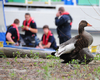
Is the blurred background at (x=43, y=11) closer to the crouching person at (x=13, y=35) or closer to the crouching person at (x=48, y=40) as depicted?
the crouching person at (x=13, y=35)

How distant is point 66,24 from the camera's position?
23.7ft

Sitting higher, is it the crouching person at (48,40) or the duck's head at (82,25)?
the duck's head at (82,25)

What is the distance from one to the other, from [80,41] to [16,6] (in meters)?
8.57

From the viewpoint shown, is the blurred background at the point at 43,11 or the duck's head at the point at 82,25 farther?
the blurred background at the point at 43,11

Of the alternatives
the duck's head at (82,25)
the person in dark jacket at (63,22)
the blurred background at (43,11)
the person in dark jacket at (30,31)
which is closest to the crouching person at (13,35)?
the person in dark jacket at (30,31)

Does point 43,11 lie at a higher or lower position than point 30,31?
higher

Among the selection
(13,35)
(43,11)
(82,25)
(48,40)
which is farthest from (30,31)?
(43,11)

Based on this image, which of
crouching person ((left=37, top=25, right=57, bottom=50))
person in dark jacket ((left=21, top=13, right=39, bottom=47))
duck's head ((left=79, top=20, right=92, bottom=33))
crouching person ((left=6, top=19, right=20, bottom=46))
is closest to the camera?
duck's head ((left=79, top=20, right=92, bottom=33))

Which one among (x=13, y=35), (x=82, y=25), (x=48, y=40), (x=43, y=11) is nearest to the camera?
(x=82, y=25)

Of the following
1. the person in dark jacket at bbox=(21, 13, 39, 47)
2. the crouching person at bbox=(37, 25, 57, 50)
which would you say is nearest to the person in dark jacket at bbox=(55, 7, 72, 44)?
the crouching person at bbox=(37, 25, 57, 50)

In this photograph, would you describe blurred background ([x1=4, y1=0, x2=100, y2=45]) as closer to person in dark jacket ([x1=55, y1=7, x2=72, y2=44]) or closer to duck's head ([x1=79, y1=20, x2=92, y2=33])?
person in dark jacket ([x1=55, y1=7, x2=72, y2=44])

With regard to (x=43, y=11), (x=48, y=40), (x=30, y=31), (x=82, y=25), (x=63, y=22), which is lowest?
(x=48, y=40)

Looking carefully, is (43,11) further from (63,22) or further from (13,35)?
(63,22)

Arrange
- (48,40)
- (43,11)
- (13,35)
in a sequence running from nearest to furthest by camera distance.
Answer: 1. (48,40)
2. (13,35)
3. (43,11)
